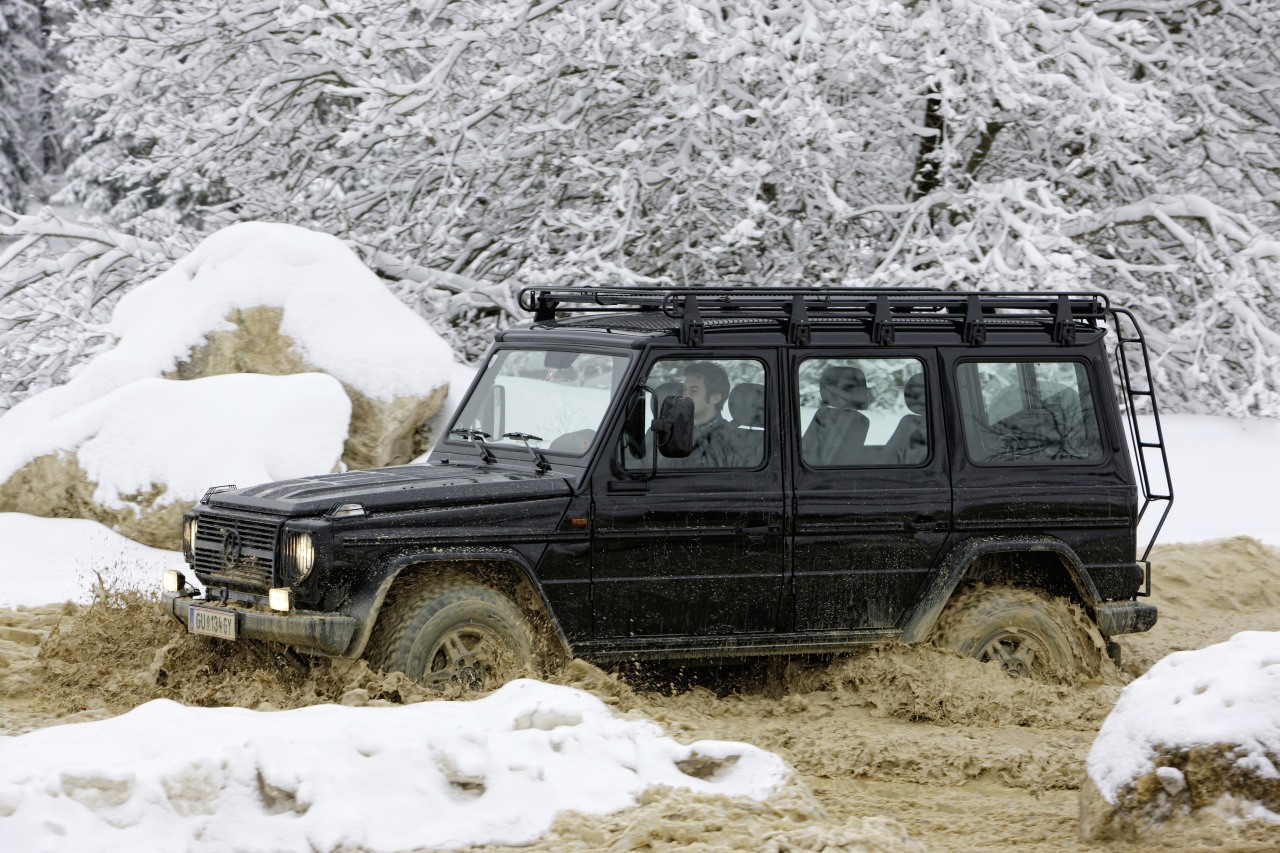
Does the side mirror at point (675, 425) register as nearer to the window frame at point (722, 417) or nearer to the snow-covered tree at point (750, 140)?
the window frame at point (722, 417)

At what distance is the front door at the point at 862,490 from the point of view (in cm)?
723

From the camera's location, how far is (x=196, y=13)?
593 inches

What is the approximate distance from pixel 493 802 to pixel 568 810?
0.24m

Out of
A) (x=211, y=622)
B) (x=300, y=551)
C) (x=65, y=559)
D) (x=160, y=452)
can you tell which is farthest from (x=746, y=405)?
(x=65, y=559)

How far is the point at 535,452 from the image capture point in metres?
7.14

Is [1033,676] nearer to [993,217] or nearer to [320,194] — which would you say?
[993,217]

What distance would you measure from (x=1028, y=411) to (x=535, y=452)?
249 cm

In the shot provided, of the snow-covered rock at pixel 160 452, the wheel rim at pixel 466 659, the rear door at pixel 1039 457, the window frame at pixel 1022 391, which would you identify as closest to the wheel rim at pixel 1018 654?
the rear door at pixel 1039 457

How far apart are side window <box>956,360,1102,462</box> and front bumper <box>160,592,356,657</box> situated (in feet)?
10.3

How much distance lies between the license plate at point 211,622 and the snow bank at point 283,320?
210 inches

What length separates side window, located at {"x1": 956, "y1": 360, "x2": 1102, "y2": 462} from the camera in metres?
7.61

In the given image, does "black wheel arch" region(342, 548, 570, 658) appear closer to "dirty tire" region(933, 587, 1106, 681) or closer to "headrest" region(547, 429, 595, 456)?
"headrest" region(547, 429, 595, 456)

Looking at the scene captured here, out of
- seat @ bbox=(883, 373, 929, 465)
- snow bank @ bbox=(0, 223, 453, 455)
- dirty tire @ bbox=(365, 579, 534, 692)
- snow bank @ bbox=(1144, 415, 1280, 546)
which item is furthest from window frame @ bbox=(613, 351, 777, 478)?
snow bank @ bbox=(1144, 415, 1280, 546)

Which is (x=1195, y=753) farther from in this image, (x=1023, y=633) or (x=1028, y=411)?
(x=1028, y=411)
